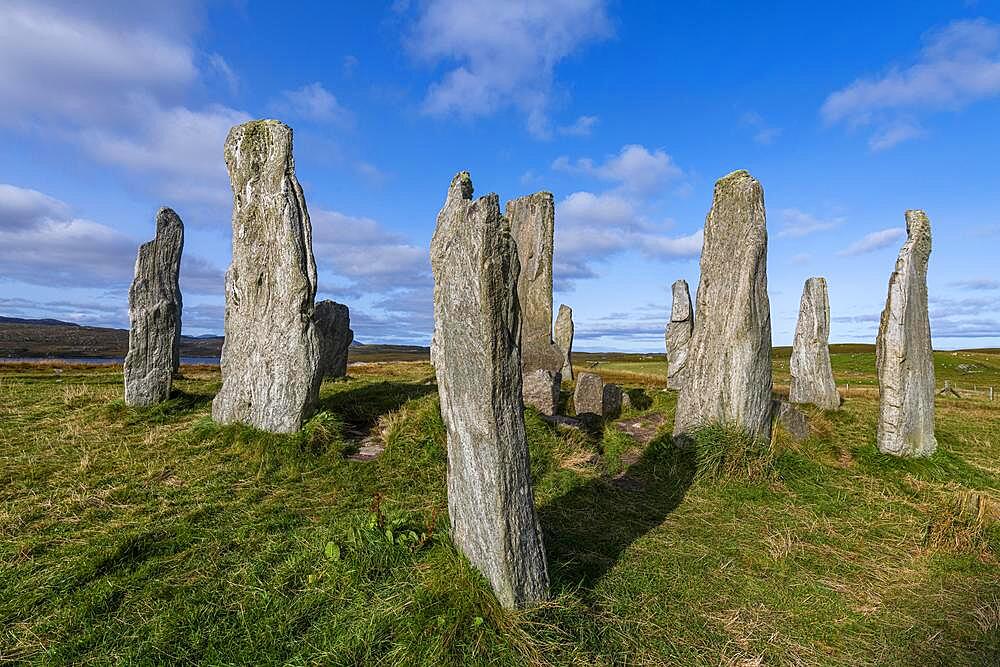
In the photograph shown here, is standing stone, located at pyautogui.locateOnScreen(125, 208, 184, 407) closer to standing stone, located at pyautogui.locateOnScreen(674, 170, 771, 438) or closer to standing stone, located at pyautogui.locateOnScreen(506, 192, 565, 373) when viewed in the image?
standing stone, located at pyautogui.locateOnScreen(506, 192, 565, 373)

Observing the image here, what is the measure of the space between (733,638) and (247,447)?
752 centimetres

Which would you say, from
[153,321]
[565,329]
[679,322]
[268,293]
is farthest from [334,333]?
[679,322]

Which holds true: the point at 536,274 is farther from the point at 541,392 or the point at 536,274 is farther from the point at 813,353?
the point at 813,353

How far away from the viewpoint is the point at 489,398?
420cm

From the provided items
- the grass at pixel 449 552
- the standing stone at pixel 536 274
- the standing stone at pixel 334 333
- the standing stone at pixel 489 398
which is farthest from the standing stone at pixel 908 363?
the standing stone at pixel 334 333

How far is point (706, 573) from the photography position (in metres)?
5.47

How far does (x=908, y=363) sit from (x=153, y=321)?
15223 millimetres

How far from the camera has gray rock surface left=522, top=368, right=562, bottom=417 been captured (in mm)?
12625

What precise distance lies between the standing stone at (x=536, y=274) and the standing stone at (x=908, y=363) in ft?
26.5

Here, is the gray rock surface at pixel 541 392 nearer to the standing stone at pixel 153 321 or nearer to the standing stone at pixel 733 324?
the standing stone at pixel 733 324

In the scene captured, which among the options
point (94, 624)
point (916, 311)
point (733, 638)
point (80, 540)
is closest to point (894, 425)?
point (916, 311)

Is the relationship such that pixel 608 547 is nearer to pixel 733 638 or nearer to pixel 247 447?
pixel 733 638

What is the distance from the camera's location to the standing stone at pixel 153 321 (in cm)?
1116

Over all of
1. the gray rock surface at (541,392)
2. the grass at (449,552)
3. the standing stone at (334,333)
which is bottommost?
the grass at (449,552)
